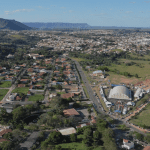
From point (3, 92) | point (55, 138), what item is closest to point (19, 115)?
point (55, 138)

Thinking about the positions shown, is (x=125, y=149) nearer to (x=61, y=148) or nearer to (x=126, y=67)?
(x=61, y=148)

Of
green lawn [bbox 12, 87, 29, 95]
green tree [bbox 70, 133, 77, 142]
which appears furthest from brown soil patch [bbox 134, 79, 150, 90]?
green lawn [bbox 12, 87, 29, 95]

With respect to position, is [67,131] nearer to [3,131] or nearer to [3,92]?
[3,131]

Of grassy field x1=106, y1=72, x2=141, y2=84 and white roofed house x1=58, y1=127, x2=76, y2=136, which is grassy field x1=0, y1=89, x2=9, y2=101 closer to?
white roofed house x1=58, y1=127, x2=76, y2=136

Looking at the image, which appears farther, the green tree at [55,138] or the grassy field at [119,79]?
the grassy field at [119,79]

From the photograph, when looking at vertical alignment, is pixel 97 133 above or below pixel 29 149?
above

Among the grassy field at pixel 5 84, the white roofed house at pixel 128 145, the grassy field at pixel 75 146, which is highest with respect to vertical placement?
the grassy field at pixel 5 84

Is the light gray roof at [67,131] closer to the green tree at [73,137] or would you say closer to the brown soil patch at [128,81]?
the green tree at [73,137]

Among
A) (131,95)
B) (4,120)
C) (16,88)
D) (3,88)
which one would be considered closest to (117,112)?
(131,95)

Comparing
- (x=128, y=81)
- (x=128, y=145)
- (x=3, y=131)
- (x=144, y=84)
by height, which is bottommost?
(x=128, y=145)

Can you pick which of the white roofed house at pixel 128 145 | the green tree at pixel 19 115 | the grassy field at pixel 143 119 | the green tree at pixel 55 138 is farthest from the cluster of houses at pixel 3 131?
the grassy field at pixel 143 119

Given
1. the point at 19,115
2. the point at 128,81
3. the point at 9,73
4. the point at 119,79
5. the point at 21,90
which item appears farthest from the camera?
the point at 9,73
